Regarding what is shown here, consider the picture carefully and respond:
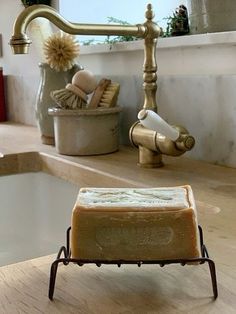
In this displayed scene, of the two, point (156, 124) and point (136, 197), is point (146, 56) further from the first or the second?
point (136, 197)

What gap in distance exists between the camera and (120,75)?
1.36m

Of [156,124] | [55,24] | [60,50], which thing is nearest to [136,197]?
[156,124]

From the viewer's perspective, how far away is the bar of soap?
1.66ft

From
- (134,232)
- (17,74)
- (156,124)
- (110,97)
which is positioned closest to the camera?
(134,232)

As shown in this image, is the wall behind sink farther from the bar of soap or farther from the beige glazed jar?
the bar of soap

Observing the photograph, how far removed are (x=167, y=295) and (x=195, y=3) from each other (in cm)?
73

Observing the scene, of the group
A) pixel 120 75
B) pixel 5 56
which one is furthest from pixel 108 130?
pixel 5 56

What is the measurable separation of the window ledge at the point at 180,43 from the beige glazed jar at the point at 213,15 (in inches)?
0.9

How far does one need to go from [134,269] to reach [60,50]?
2.56ft

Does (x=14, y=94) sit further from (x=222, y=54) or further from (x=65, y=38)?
(x=222, y=54)

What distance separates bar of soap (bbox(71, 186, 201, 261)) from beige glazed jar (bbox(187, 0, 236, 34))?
614 millimetres

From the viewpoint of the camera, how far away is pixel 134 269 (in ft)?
1.91

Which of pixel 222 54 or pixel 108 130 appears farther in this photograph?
pixel 108 130

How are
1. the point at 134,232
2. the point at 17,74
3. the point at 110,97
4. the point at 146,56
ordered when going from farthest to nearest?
the point at 17,74, the point at 110,97, the point at 146,56, the point at 134,232
